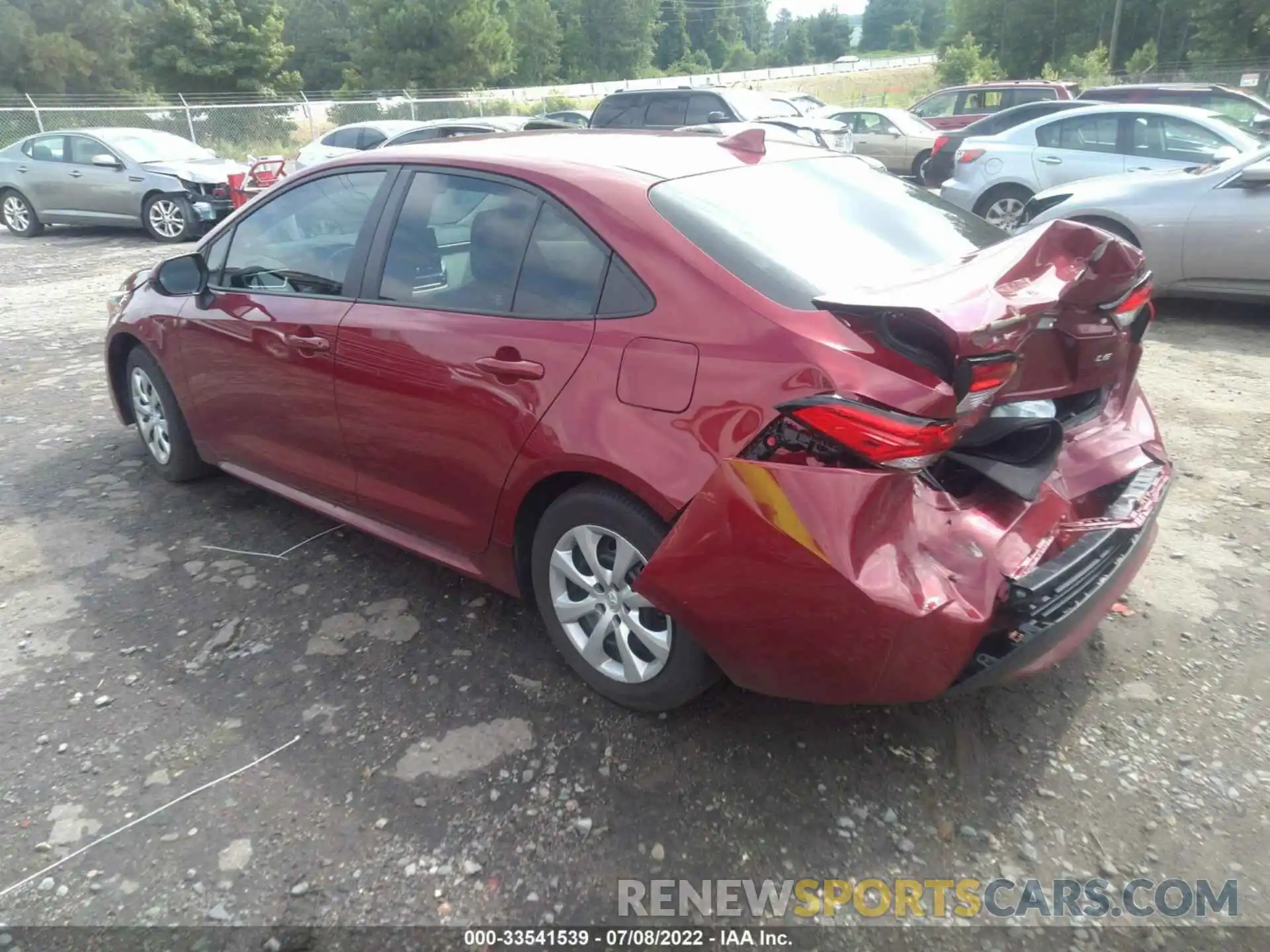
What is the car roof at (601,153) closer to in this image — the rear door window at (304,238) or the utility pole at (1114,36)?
the rear door window at (304,238)

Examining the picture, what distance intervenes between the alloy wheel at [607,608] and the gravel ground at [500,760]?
0.67 ft

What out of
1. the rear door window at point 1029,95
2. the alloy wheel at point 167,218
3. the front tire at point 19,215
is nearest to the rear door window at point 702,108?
the rear door window at point 1029,95

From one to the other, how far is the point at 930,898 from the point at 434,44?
A: 51285 mm

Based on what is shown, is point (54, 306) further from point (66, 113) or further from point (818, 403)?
point (66, 113)

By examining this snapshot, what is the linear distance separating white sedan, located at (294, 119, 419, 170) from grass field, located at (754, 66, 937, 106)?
3485 cm

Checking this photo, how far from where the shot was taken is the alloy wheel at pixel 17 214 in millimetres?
14320

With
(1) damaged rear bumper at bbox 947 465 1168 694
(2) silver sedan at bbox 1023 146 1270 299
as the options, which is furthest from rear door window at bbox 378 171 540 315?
(2) silver sedan at bbox 1023 146 1270 299

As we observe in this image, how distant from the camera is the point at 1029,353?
103 inches

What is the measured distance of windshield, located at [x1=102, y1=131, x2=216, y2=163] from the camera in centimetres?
1345

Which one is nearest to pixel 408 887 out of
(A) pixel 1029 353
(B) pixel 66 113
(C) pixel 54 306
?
(A) pixel 1029 353

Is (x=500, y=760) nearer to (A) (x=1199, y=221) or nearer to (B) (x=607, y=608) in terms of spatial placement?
(B) (x=607, y=608)

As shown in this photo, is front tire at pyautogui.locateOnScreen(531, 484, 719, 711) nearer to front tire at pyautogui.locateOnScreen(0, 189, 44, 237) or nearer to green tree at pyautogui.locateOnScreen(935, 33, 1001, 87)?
front tire at pyautogui.locateOnScreen(0, 189, 44, 237)

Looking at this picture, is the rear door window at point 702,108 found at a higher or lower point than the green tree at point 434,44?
lower

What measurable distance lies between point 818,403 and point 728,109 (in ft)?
42.2
